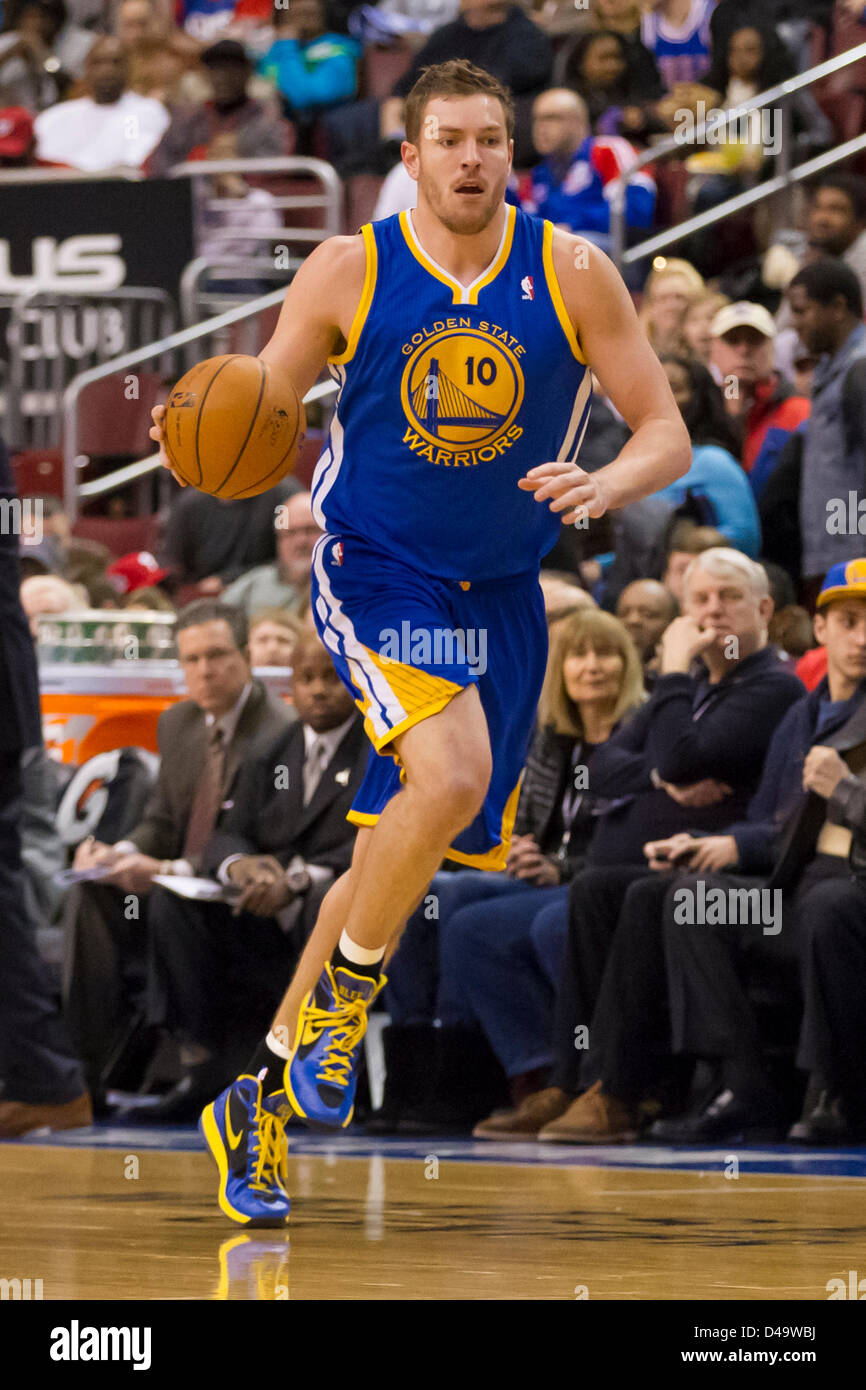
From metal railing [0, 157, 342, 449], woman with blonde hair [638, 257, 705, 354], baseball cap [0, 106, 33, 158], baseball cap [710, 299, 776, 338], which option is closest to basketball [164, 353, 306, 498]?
baseball cap [710, 299, 776, 338]

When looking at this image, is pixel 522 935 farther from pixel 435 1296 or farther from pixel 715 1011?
pixel 435 1296

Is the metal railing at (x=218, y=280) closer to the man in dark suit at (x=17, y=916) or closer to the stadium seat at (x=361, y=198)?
the stadium seat at (x=361, y=198)

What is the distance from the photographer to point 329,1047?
15.2 feet

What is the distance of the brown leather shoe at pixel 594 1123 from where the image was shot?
6.84m

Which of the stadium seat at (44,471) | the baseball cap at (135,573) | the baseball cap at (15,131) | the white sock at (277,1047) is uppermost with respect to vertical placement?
the baseball cap at (15,131)

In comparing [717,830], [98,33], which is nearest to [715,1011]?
[717,830]

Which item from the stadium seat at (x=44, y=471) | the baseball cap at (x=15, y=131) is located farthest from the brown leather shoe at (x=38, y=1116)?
the baseball cap at (x=15, y=131)

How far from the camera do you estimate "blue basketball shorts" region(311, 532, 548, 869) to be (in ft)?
15.4

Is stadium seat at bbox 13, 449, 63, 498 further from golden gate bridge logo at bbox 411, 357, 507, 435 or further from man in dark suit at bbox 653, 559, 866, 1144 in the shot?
golden gate bridge logo at bbox 411, 357, 507, 435

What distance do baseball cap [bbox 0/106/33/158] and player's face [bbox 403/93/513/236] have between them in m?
10.8

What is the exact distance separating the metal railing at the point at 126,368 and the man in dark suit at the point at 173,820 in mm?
4112

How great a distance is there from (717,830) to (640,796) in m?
0.29

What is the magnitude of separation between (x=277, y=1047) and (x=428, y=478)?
1.33 m

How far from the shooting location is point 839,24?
476 inches
